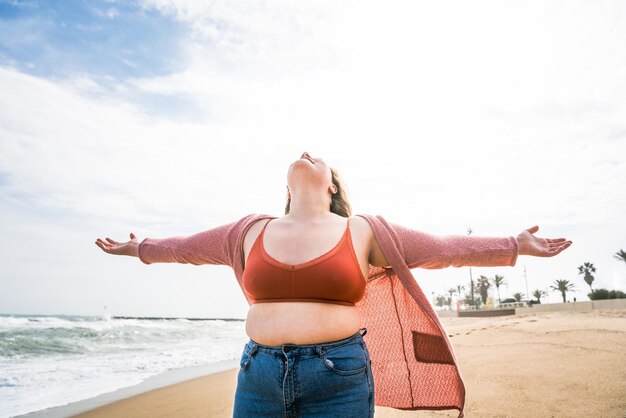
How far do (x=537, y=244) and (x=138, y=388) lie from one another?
7.95 m

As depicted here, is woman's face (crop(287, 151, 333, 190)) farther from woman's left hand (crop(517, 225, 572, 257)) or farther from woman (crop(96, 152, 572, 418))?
woman's left hand (crop(517, 225, 572, 257))

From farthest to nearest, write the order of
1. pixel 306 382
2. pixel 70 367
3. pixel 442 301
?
pixel 442 301 < pixel 70 367 < pixel 306 382

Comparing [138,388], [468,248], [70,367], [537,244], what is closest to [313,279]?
[468,248]

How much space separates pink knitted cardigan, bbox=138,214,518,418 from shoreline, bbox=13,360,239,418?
194 inches

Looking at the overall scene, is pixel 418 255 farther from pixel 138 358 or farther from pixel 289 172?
pixel 138 358

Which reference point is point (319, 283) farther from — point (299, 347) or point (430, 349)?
point (430, 349)

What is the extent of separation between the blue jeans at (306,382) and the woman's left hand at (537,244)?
119 cm

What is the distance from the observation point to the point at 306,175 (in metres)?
2.67

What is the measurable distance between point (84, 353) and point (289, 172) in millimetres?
15298

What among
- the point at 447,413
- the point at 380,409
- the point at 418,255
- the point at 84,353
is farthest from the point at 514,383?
the point at 84,353

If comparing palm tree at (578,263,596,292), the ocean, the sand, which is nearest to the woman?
the sand

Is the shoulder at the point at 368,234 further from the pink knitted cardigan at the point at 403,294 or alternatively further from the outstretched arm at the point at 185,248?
the outstretched arm at the point at 185,248

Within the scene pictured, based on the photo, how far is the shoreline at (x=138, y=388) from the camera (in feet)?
19.6

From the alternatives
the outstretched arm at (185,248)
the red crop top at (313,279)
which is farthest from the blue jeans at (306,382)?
the outstretched arm at (185,248)
